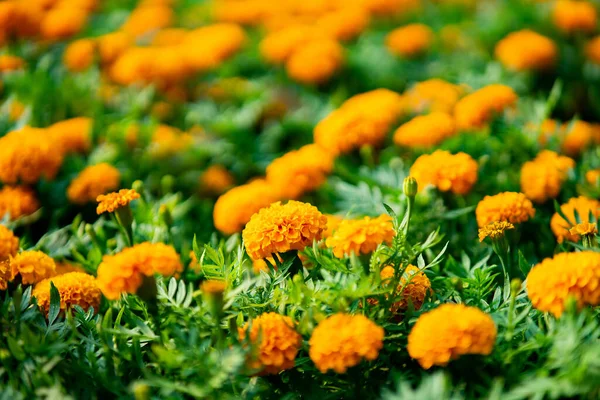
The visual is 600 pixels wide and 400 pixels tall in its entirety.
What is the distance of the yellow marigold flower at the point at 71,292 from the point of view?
5.03ft

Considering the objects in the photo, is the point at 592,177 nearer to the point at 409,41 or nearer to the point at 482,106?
the point at 482,106

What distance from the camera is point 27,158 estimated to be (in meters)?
1.97

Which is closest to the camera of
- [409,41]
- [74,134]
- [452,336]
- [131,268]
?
[452,336]

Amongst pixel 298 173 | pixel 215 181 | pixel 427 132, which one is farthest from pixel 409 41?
pixel 298 173

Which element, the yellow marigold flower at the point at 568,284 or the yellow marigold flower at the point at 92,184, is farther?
the yellow marigold flower at the point at 92,184

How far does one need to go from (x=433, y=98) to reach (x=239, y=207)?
93 cm

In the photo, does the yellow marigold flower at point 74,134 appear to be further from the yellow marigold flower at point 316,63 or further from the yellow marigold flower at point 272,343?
the yellow marigold flower at point 272,343

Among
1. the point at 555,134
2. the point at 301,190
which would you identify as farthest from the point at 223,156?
the point at 555,134

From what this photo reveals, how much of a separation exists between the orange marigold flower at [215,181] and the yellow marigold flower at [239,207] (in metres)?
0.48

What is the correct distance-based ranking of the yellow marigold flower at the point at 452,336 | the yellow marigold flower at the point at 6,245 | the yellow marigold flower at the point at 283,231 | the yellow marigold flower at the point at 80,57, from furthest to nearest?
the yellow marigold flower at the point at 80,57 < the yellow marigold flower at the point at 6,245 < the yellow marigold flower at the point at 283,231 < the yellow marigold flower at the point at 452,336

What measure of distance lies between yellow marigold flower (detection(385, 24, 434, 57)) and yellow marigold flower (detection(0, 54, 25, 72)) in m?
1.57

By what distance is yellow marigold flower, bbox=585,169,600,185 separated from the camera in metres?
1.89

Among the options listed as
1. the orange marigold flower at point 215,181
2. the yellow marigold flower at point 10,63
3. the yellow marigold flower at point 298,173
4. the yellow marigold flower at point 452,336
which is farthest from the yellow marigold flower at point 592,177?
the yellow marigold flower at point 10,63

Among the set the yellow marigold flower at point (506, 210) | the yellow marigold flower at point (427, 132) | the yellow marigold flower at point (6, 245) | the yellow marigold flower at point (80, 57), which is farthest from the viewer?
the yellow marigold flower at point (80, 57)
